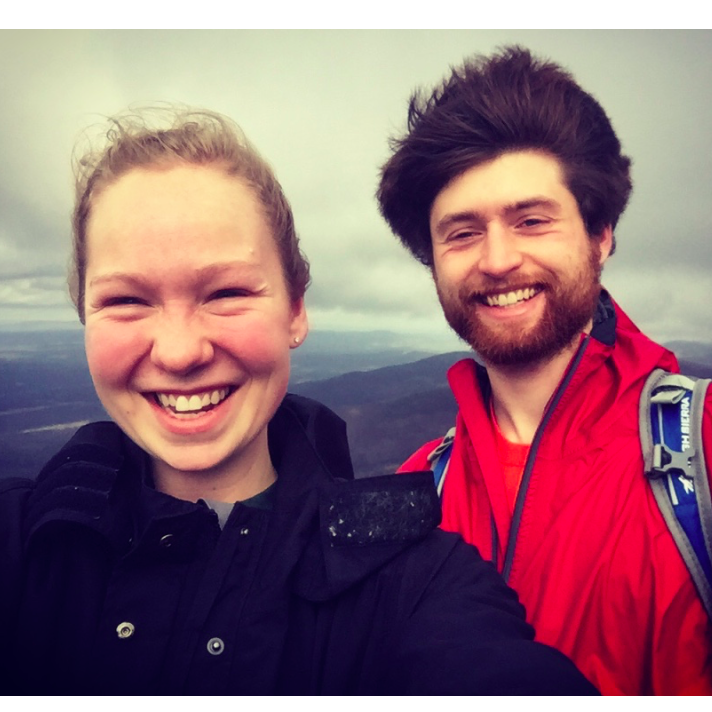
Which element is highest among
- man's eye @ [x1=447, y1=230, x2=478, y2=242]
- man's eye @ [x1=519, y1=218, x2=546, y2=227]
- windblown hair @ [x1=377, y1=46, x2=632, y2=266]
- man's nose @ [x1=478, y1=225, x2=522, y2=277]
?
windblown hair @ [x1=377, y1=46, x2=632, y2=266]

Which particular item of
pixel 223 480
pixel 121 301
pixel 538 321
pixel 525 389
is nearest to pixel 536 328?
pixel 538 321

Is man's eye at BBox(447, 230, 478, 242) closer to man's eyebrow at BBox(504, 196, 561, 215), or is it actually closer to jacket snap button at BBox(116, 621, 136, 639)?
man's eyebrow at BBox(504, 196, 561, 215)

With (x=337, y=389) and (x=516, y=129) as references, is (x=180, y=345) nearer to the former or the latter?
(x=337, y=389)

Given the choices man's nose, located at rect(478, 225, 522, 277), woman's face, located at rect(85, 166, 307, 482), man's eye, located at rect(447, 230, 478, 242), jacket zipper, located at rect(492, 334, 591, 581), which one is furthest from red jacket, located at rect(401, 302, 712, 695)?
woman's face, located at rect(85, 166, 307, 482)

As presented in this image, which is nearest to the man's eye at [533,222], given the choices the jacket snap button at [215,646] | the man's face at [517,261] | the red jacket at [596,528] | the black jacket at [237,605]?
the man's face at [517,261]

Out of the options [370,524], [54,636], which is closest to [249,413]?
[370,524]

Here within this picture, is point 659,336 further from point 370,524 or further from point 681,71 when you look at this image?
point 370,524
